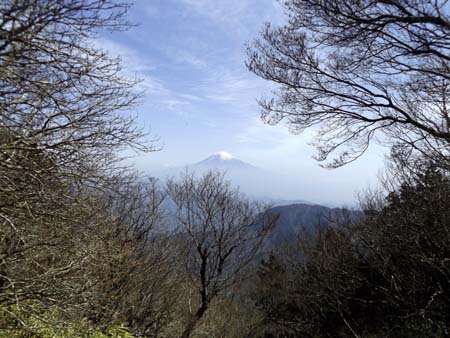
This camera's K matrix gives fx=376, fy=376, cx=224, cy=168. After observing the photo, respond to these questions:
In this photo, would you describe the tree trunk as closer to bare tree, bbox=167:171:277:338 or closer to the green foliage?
bare tree, bbox=167:171:277:338

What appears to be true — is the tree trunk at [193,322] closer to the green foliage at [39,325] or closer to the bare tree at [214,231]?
the bare tree at [214,231]

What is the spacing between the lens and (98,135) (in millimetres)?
4383

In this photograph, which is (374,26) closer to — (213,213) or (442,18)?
(442,18)

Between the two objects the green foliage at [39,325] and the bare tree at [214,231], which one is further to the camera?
the bare tree at [214,231]

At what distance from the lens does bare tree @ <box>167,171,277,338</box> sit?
11.9 m

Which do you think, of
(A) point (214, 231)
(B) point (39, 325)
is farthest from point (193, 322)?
(B) point (39, 325)

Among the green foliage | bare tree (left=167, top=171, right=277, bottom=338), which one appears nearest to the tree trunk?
bare tree (left=167, top=171, right=277, bottom=338)

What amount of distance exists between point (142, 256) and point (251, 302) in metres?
10.8

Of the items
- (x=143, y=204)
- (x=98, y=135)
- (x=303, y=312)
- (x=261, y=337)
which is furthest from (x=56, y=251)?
(x=261, y=337)

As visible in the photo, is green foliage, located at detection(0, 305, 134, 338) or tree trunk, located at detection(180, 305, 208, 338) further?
tree trunk, located at detection(180, 305, 208, 338)

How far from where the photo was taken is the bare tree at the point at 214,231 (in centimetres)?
1188

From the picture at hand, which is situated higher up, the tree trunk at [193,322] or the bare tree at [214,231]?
the bare tree at [214,231]

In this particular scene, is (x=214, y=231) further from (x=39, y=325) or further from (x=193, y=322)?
(x=39, y=325)

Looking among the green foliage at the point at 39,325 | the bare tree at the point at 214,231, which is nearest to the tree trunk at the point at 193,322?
the bare tree at the point at 214,231
